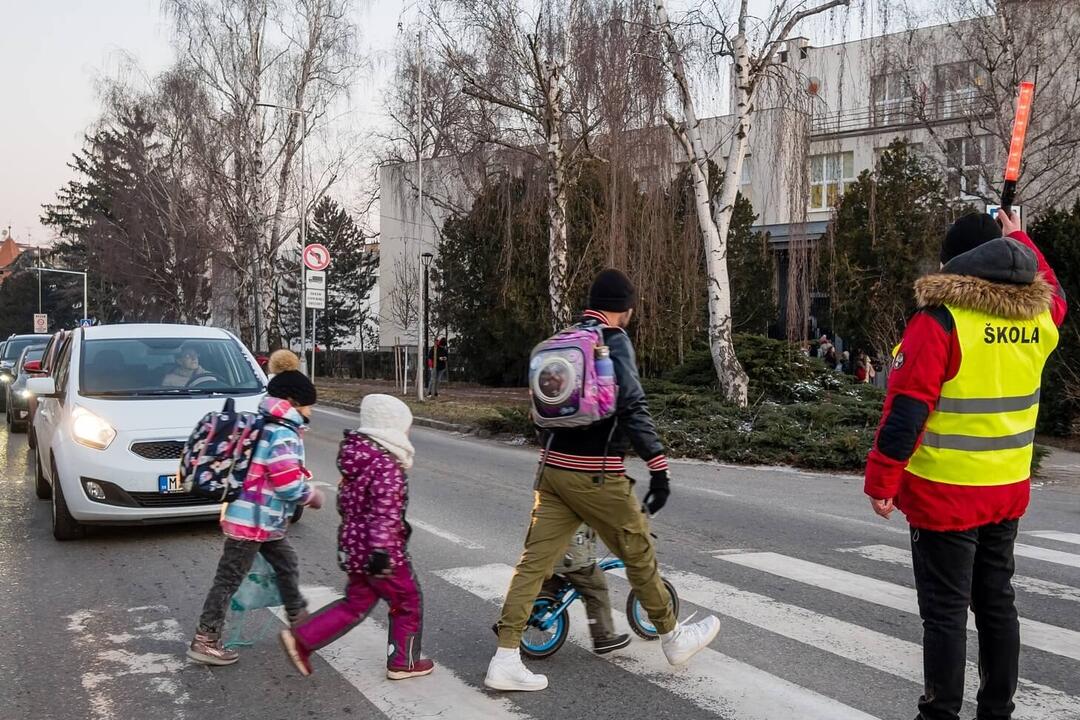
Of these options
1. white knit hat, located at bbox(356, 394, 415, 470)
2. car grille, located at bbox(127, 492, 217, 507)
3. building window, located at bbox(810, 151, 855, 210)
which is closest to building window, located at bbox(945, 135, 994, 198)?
building window, located at bbox(810, 151, 855, 210)

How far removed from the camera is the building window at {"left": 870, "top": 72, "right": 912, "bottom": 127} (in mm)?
19938

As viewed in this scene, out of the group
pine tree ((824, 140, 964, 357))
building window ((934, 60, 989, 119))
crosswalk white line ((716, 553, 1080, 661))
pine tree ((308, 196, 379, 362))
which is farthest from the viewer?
pine tree ((308, 196, 379, 362))

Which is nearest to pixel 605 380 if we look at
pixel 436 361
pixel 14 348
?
pixel 436 361

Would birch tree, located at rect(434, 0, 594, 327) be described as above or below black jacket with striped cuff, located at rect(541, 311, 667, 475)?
above

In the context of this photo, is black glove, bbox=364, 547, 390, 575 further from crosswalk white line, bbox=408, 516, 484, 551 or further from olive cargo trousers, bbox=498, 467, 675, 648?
crosswalk white line, bbox=408, 516, 484, 551

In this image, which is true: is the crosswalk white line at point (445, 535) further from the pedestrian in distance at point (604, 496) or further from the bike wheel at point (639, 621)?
the pedestrian in distance at point (604, 496)

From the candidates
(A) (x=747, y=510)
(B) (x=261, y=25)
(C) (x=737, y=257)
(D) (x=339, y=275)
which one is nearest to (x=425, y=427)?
(A) (x=747, y=510)

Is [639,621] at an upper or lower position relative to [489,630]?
upper

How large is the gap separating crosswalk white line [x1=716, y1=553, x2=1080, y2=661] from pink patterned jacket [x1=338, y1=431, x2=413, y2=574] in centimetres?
339

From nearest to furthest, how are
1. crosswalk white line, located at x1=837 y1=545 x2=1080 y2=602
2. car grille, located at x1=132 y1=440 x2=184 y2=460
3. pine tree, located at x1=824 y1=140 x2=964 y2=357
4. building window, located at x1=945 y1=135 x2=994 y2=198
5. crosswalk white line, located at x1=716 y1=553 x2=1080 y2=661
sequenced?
crosswalk white line, located at x1=716 y1=553 x2=1080 y2=661 → crosswalk white line, located at x1=837 y1=545 x2=1080 y2=602 → car grille, located at x1=132 y1=440 x2=184 y2=460 → building window, located at x1=945 y1=135 x2=994 y2=198 → pine tree, located at x1=824 y1=140 x2=964 y2=357

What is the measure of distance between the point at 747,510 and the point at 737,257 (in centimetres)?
2394

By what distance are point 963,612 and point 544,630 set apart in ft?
6.88

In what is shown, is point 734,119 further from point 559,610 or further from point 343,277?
point 343,277

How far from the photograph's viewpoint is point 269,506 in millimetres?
4832
